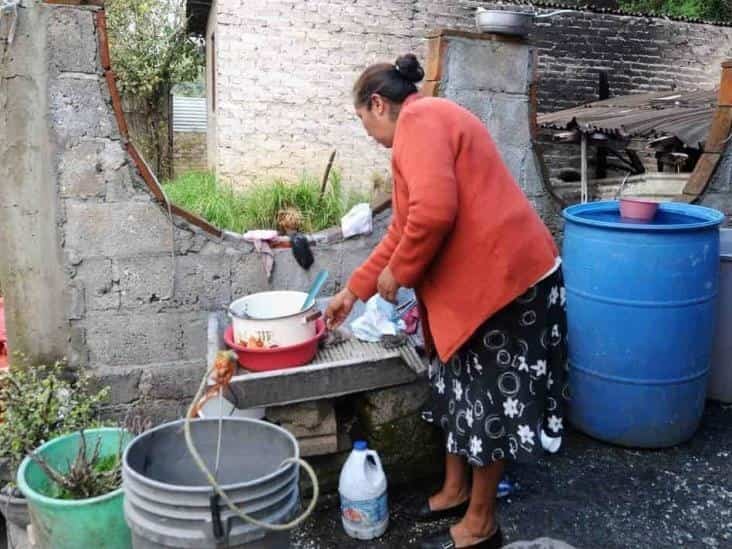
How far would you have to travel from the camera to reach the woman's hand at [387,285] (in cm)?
236

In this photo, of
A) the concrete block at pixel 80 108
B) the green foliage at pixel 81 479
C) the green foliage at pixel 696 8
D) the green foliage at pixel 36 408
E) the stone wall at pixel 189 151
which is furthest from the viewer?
the stone wall at pixel 189 151

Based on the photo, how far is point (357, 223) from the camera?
3416mm

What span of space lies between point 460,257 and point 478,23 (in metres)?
1.78

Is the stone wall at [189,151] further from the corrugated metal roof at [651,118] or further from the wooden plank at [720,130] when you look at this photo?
the wooden plank at [720,130]

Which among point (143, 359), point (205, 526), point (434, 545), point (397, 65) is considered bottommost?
point (434, 545)

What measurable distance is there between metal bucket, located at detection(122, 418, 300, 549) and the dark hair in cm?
119

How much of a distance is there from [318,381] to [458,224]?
893 mm

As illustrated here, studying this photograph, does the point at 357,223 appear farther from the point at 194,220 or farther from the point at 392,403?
the point at 392,403

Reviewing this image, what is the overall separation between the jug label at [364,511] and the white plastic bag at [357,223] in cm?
131

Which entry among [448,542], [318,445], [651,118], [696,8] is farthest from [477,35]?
[696,8]

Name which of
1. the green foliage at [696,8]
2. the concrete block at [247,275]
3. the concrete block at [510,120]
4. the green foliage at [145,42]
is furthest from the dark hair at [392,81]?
the green foliage at [696,8]

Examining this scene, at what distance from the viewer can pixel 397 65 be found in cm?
241

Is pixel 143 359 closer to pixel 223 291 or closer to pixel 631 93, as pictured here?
pixel 223 291

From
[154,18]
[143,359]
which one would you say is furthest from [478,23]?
[154,18]
